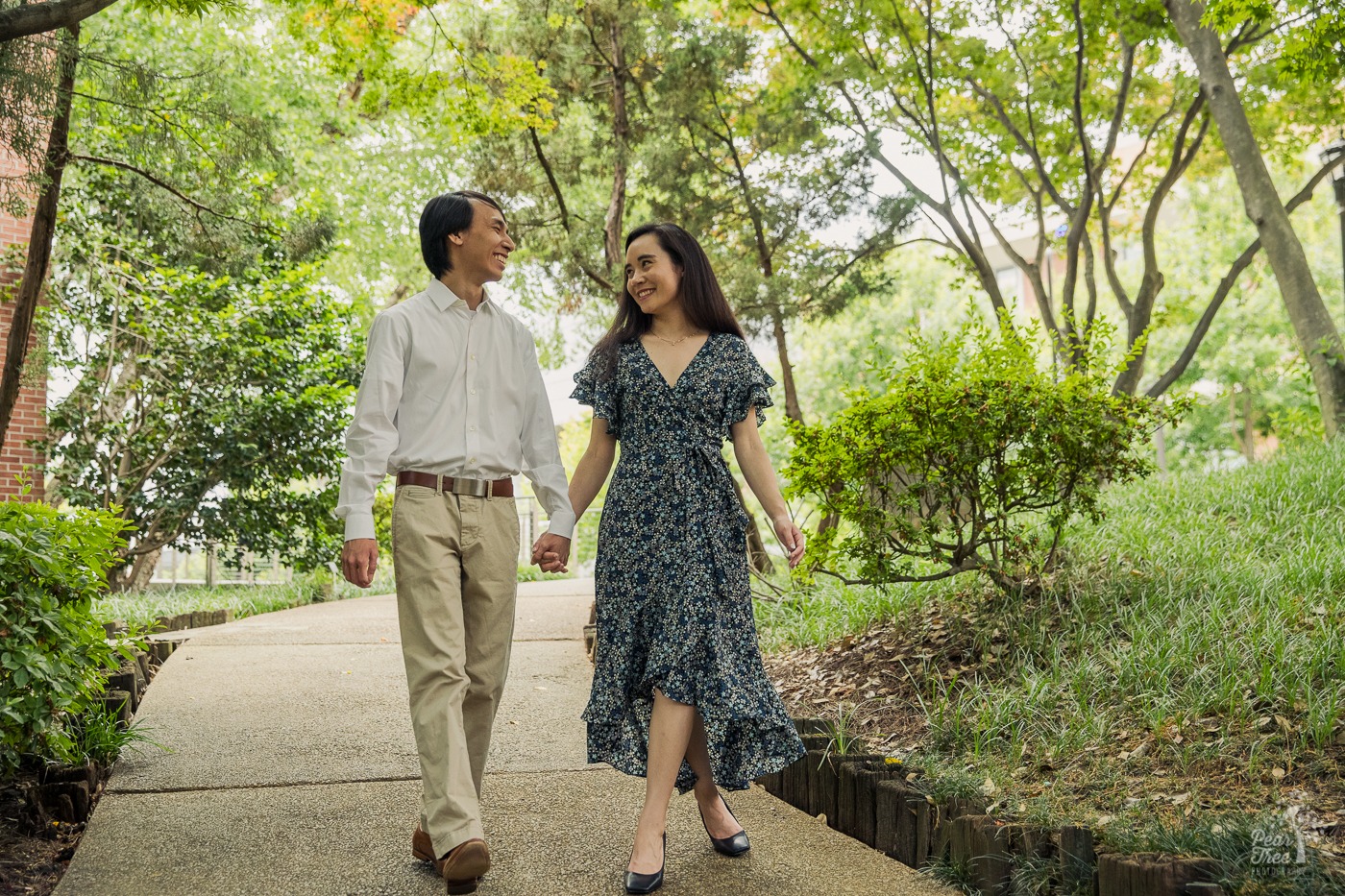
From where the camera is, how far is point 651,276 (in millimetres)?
→ 3570

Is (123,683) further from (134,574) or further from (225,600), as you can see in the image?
(134,574)

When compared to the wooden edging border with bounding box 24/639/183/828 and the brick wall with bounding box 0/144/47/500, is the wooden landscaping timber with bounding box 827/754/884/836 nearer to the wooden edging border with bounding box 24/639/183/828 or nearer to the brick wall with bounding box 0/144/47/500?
the wooden edging border with bounding box 24/639/183/828

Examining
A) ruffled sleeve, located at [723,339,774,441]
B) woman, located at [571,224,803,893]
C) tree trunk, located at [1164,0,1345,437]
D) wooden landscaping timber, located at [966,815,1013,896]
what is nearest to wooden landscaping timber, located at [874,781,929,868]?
wooden landscaping timber, located at [966,815,1013,896]

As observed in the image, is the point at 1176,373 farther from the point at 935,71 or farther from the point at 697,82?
the point at 697,82

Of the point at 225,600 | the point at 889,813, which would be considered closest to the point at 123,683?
the point at 889,813

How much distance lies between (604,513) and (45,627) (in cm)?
198

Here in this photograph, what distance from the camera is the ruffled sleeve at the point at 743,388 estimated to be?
11.6 ft

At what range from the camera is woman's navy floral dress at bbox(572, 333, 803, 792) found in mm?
3314

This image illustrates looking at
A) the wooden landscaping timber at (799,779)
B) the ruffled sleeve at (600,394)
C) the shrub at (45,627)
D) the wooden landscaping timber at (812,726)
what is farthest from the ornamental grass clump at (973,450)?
the shrub at (45,627)

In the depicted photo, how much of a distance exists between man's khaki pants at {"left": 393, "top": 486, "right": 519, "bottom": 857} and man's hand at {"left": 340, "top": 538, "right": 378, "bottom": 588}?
0.08 meters

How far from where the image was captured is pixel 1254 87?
1116 centimetres

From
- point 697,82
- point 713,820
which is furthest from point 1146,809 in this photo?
point 697,82

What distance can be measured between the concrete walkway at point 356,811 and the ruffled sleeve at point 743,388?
1415mm

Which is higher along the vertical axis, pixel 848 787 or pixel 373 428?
pixel 373 428
